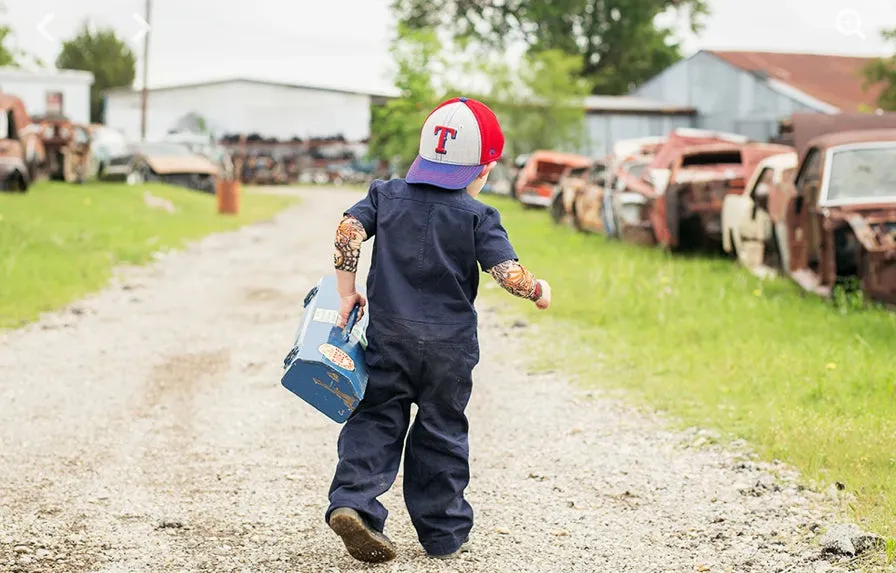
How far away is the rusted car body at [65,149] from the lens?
29.2 m

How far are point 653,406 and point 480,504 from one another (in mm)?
2360

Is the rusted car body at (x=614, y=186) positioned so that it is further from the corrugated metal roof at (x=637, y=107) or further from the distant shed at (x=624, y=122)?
the distant shed at (x=624, y=122)

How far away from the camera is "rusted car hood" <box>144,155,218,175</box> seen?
3441 centimetres

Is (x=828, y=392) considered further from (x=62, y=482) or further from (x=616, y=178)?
(x=616, y=178)

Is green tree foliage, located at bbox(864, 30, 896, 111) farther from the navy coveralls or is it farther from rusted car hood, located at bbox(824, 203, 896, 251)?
the navy coveralls

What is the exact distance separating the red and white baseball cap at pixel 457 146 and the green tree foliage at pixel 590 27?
6012 cm

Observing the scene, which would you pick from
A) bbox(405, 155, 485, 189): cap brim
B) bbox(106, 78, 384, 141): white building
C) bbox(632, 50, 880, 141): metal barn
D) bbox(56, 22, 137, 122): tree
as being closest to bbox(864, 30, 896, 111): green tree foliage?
bbox(632, 50, 880, 141): metal barn

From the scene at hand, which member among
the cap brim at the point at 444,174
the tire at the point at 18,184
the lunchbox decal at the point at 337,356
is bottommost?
the tire at the point at 18,184

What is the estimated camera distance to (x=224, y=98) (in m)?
58.7

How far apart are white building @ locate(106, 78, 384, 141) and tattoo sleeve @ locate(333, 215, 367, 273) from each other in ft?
179

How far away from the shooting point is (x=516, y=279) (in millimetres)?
4406

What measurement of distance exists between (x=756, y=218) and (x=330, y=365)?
9.91m

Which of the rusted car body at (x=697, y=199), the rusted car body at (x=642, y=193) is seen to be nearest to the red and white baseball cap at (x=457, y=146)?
the rusted car body at (x=697, y=199)

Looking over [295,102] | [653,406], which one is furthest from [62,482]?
[295,102]
